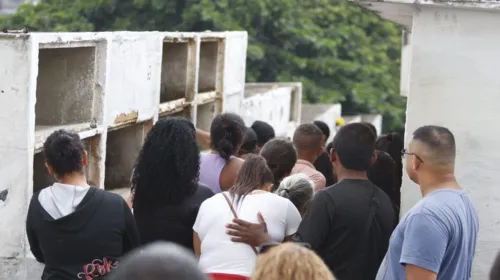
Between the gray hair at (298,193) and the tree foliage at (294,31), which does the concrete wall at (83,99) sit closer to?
the gray hair at (298,193)

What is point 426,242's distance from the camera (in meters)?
3.99

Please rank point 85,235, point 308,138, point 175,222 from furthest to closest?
1. point 308,138
2. point 175,222
3. point 85,235

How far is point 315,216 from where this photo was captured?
14.8ft

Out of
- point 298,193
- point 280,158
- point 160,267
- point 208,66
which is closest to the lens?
point 160,267

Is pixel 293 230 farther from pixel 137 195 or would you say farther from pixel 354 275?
pixel 137 195

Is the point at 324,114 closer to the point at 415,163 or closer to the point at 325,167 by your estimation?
the point at 325,167

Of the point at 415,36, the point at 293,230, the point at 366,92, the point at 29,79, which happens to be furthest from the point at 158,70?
the point at 366,92

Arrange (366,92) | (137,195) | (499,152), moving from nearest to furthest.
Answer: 1. (137,195)
2. (499,152)
3. (366,92)

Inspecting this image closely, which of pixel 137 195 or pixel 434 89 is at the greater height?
pixel 434 89

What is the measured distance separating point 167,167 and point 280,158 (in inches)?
49.0

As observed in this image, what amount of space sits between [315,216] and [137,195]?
3.13ft

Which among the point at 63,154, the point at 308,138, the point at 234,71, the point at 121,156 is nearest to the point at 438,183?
the point at 63,154

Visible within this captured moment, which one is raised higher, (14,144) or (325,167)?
(14,144)

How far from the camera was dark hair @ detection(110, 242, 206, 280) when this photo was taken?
81.7 inches
